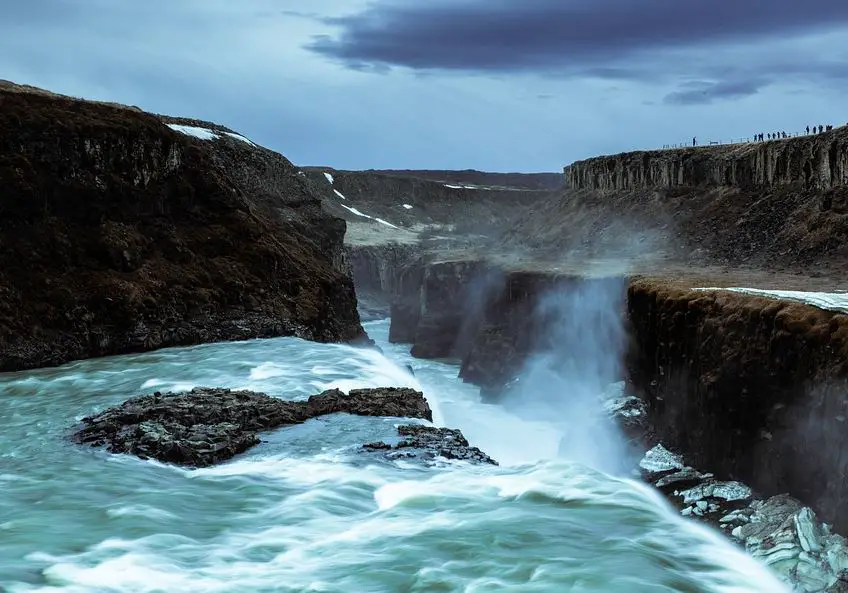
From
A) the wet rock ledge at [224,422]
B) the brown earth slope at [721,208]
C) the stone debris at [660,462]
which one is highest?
the brown earth slope at [721,208]

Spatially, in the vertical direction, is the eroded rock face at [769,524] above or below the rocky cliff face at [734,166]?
below

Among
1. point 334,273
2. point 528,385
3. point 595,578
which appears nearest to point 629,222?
point 528,385

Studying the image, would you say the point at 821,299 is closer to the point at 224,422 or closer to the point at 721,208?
the point at 224,422

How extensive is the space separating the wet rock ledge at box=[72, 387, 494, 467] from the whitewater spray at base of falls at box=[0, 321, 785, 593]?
45 cm

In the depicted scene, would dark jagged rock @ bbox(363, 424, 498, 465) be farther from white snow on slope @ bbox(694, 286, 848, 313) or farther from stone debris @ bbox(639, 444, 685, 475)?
white snow on slope @ bbox(694, 286, 848, 313)

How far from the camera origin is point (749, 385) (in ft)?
72.9

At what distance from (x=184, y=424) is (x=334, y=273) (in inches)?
796

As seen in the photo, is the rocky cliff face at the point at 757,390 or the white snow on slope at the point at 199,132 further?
the white snow on slope at the point at 199,132

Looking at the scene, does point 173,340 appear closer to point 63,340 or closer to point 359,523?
point 63,340

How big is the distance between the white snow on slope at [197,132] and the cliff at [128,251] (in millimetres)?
9030

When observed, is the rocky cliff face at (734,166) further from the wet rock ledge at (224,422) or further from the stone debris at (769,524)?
the wet rock ledge at (224,422)

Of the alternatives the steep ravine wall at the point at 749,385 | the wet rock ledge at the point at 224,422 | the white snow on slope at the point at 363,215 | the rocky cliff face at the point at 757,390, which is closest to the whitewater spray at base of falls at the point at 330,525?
the wet rock ledge at the point at 224,422

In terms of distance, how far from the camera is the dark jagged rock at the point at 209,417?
17562mm

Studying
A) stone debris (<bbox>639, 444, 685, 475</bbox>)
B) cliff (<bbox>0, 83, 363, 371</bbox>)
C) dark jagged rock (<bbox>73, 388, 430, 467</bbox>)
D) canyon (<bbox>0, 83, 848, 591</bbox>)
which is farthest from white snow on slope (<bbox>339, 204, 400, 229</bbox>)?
dark jagged rock (<bbox>73, 388, 430, 467</bbox>)
